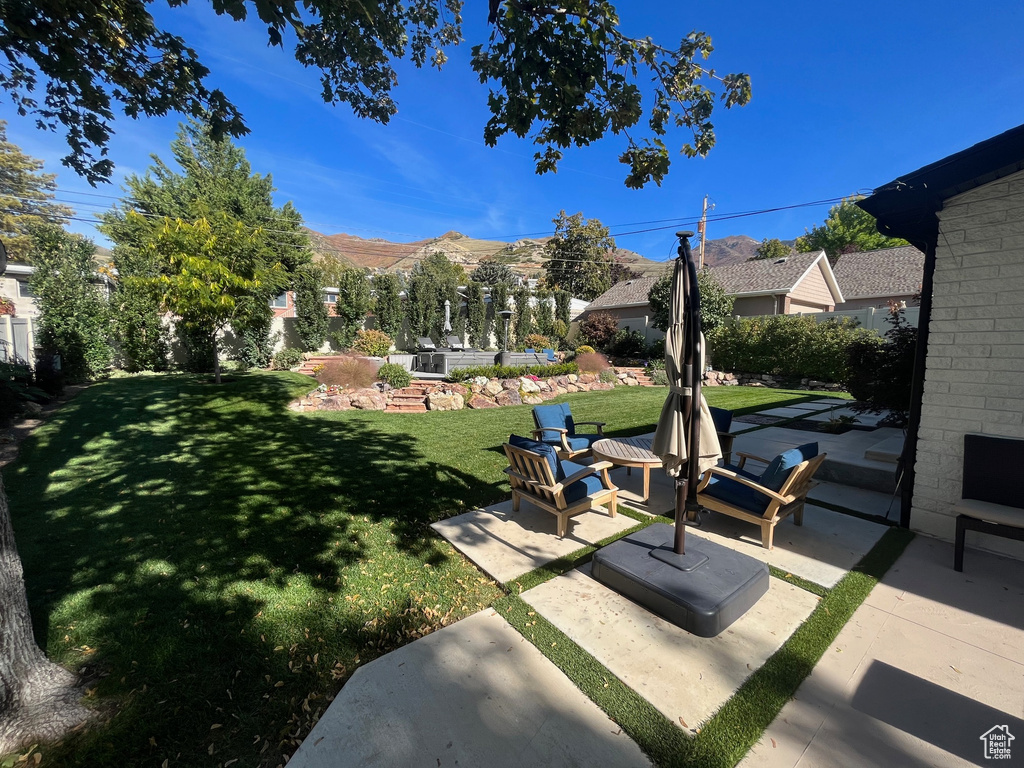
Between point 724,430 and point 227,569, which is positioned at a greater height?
point 724,430

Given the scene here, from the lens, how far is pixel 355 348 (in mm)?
19359

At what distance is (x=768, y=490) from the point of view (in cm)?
375

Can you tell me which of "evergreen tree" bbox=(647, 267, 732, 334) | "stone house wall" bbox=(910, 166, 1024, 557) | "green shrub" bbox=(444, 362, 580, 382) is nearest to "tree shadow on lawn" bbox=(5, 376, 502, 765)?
"stone house wall" bbox=(910, 166, 1024, 557)

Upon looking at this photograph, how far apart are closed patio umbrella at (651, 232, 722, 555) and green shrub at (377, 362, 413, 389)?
10477 mm

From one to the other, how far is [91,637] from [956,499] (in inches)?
283

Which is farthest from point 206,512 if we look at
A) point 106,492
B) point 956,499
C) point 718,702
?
point 956,499

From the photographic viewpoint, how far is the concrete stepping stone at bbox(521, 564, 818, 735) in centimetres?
229

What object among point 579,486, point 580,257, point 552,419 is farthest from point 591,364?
point 580,257

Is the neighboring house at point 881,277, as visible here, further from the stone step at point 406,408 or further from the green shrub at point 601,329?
the stone step at point 406,408

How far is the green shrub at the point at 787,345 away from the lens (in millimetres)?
14312

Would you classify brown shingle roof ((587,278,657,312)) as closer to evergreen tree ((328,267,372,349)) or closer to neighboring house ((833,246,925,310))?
neighboring house ((833,246,925,310))

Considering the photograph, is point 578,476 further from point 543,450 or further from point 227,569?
point 227,569

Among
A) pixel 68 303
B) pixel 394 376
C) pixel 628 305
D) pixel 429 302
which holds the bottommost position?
pixel 394 376

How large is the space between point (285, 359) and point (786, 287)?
75.8ft
